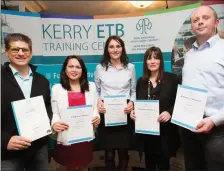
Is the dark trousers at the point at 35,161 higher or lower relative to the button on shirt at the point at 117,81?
lower

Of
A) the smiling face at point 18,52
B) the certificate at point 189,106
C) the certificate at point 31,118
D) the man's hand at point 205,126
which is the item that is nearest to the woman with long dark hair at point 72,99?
the certificate at point 31,118

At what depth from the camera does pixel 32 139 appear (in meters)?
1.49

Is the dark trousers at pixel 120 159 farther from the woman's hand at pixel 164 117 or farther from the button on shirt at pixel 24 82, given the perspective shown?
the button on shirt at pixel 24 82

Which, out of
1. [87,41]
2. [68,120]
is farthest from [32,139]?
[87,41]

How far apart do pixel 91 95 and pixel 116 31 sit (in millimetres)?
1206

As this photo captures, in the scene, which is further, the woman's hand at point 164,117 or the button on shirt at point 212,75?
the woman's hand at point 164,117

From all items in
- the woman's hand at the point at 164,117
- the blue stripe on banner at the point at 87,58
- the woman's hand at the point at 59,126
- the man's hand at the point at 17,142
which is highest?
the blue stripe on banner at the point at 87,58

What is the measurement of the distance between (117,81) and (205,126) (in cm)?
87

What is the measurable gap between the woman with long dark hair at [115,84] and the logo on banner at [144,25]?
74cm

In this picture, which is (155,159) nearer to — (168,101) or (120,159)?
(120,159)

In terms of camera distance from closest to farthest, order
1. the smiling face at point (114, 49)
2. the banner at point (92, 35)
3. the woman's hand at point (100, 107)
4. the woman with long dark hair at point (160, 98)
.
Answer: the woman with long dark hair at point (160, 98)
the woman's hand at point (100, 107)
the smiling face at point (114, 49)
the banner at point (92, 35)

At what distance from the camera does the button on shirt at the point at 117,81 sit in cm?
213

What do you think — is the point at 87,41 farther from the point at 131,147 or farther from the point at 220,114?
the point at 220,114

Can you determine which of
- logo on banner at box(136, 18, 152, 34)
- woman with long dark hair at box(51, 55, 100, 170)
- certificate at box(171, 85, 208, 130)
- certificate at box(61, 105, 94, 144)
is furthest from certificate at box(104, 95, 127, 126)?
logo on banner at box(136, 18, 152, 34)
